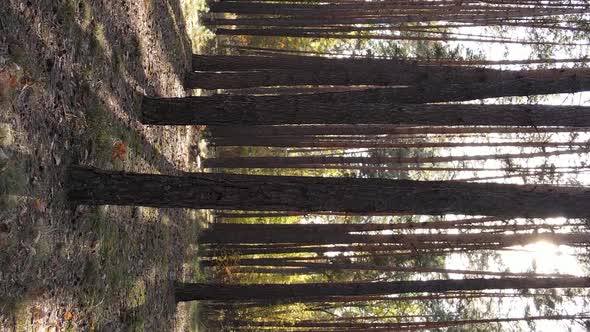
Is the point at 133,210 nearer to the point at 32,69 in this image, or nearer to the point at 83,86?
the point at 83,86

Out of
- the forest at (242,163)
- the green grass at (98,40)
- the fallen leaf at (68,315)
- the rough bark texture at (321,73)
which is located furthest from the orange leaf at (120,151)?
the rough bark texture at (321,73)

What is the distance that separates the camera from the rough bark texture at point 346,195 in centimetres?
420

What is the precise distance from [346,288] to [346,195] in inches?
164

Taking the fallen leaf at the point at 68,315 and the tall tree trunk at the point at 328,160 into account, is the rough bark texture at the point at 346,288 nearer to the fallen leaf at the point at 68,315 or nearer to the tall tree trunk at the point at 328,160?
the tall tree trunk at the point at 328,160

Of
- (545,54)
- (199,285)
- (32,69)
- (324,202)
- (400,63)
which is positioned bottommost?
(199,285)

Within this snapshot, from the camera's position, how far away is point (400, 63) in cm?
741

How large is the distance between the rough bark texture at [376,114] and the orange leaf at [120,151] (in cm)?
69

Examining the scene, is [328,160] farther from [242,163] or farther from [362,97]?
[362,97]

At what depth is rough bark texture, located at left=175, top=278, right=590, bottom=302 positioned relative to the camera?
756 centimetres

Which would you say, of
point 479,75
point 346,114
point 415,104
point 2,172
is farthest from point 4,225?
A: point 479,75

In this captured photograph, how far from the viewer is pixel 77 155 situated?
15.3 ft

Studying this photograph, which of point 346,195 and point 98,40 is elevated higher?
point 98,40

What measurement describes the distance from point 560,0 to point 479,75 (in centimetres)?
375

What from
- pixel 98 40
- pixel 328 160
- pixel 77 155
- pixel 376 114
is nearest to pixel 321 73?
pixel 376 114
